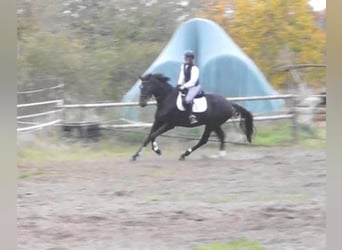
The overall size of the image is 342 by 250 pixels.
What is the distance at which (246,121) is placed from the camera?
13.7 ft

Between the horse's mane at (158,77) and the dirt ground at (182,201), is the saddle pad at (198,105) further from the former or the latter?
the dirt ground at (182,201)

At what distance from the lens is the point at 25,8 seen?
4043 millimetres

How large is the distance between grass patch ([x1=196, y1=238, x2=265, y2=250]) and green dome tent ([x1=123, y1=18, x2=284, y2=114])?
0.84 metres

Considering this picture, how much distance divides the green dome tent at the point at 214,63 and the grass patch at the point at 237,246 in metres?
0.84

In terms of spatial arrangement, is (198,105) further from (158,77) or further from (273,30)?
(273,30)

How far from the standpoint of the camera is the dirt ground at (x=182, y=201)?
4105 millimetres

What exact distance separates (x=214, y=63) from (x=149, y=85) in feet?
1.43

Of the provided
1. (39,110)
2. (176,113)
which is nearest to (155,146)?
(176,113)

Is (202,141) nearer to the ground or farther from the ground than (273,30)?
nearer to the ground

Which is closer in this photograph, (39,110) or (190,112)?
(39,110)

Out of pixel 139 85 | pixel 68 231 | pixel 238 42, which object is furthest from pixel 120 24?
pixel 68 231

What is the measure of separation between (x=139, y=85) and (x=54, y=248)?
1.15 metres

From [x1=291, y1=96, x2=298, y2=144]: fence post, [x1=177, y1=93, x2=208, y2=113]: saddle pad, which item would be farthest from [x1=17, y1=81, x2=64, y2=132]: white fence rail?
[x1=291, y1=96, x2=298, y2=144]: fence post
